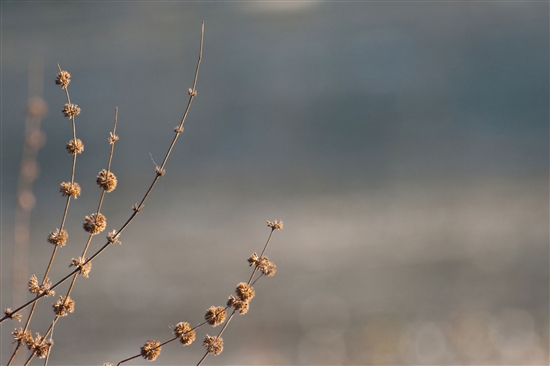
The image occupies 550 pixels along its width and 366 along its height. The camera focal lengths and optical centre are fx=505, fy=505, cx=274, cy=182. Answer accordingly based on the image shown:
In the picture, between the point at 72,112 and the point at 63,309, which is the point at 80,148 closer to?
the point at 72,112

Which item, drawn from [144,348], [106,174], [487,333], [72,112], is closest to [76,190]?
[106,174]

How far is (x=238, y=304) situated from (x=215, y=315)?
0.26ft

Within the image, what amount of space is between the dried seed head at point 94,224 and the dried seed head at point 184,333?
38 centimetres

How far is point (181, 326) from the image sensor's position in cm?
155

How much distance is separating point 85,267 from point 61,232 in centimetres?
15

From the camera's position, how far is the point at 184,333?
1.53 metres

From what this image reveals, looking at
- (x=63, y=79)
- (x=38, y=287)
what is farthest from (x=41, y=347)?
(x=63, y=79)

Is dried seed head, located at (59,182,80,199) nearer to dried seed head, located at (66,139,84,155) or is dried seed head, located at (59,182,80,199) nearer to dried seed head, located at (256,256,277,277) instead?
dried seed head, located at (66,139,84,155)

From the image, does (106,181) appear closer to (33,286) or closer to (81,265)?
(81,265)

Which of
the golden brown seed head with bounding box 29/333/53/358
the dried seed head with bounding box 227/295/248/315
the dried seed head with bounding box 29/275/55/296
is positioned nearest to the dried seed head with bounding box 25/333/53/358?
the golden brown seed head with bounding box 29/333/53/358

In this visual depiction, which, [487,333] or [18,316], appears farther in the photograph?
[487,333]

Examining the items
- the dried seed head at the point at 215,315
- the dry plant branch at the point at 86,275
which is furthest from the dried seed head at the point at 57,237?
the dried seed head at the point at 215,315

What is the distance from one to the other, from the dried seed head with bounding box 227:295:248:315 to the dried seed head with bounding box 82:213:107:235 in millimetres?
456

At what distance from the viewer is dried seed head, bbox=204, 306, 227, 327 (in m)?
1.57
